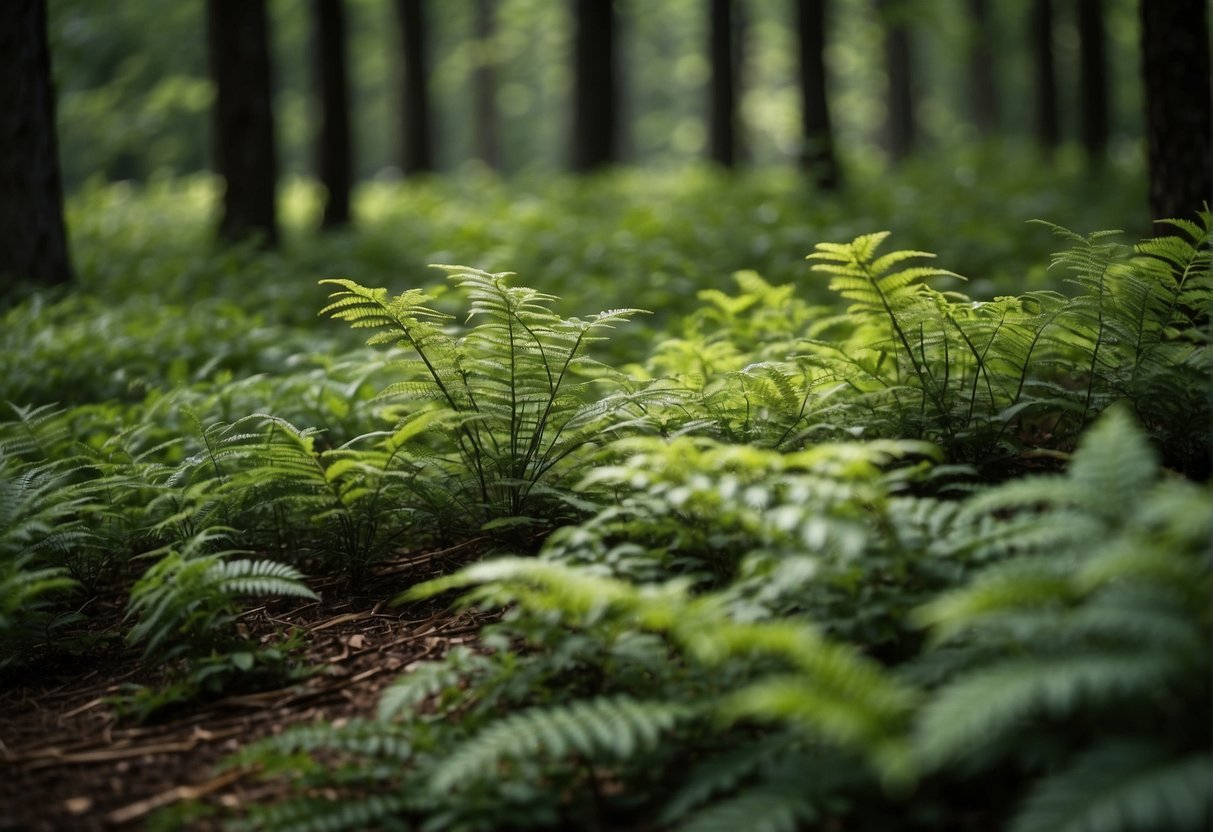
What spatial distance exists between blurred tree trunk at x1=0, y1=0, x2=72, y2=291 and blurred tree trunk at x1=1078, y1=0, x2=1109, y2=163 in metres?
14.1

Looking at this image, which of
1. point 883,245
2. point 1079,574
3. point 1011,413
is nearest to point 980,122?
point 883,245

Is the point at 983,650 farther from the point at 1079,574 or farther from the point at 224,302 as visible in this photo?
the point at 224,302

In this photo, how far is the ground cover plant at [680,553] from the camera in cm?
192

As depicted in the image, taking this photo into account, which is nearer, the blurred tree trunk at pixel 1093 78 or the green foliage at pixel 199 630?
the green foliage at pixel 199 630

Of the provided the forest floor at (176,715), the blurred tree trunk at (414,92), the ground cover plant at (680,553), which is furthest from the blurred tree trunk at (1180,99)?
the blurred tree trunk at (414,92)

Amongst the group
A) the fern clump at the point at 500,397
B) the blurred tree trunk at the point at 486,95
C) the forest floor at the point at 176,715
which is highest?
the blurred tree trunk at the point at 486,95

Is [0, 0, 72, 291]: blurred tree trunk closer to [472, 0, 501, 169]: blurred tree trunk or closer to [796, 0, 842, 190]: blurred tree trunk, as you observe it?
[796, 0, 842, 190]: blurred tree trunk

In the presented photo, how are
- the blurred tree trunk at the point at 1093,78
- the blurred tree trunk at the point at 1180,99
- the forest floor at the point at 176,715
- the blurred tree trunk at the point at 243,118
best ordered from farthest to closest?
the blurred tree trunk at the point at 1093,78 → the blurred tree trunk at the point at 243,118 → the blurred tree trunk at the point at 1180,99 → the forest floor at the point at 176,715

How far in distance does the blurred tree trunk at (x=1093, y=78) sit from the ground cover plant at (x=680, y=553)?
11.1 m

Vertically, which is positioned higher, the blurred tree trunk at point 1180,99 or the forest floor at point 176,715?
the blurred tree trunk at point 1180,99

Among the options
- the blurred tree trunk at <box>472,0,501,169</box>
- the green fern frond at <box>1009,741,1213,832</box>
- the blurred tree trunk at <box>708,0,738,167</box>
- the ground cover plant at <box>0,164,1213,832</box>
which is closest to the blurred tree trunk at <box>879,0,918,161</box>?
the blurred tree trunk at <box>708,0,738,167</box>

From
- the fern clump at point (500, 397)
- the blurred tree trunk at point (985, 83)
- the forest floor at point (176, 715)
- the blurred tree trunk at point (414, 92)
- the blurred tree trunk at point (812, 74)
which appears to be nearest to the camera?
the forest floor at point (176, 715)

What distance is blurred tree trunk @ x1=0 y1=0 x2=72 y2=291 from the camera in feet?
24.4

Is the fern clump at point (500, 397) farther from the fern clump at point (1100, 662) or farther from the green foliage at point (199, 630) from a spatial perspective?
the fern clump at point (1100, 662)
